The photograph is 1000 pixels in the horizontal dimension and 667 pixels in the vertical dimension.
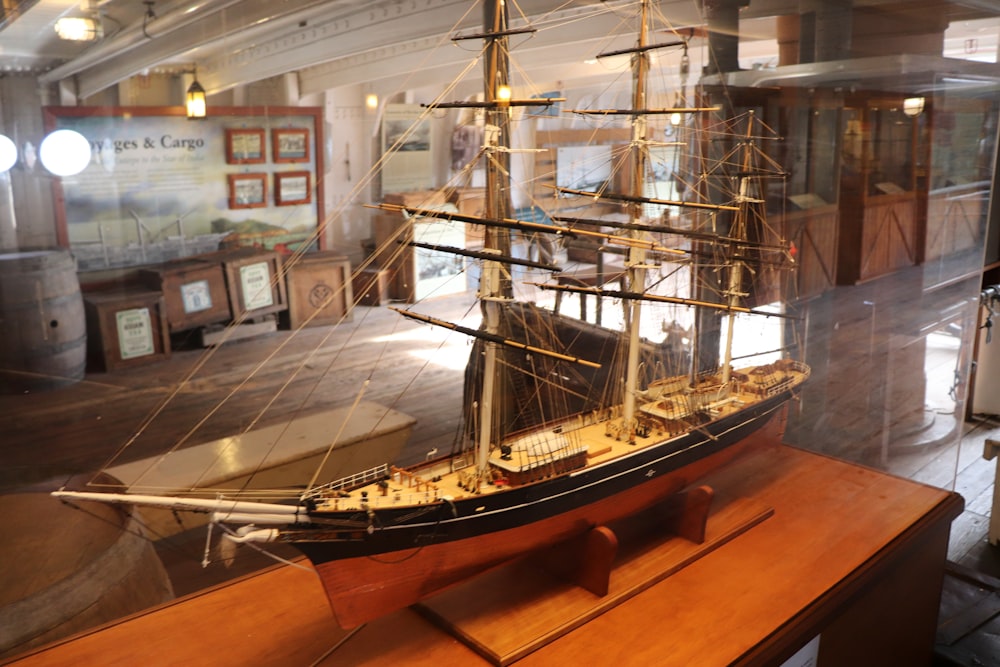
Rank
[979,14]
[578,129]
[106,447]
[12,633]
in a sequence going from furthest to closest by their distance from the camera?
[979,14] < [578,129] < [106,447] < [12,633]

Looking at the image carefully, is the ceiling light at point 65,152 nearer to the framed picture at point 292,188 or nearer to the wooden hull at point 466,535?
the framed picture at point 292,188

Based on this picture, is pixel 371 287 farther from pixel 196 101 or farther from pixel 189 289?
pixel 196 101

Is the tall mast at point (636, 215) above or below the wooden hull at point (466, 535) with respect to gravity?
above

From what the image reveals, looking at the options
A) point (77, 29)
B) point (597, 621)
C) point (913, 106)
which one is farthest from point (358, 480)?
point (913, 106)

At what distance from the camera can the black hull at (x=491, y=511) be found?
69.6 inches

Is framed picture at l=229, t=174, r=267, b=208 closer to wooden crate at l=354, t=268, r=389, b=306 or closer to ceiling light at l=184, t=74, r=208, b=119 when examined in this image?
ceiling light at l=184, t=74, r=208, b=119

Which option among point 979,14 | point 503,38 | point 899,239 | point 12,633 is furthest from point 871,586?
point 12,633

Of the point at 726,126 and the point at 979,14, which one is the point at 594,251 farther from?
the point at 979,14

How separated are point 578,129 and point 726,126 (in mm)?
717

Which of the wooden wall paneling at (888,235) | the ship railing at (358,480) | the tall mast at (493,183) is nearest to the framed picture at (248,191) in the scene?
the tall mast at (493,183)

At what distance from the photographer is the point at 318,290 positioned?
2.12 metres

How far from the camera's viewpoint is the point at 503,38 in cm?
203

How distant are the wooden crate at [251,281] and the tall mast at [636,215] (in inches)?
39.3

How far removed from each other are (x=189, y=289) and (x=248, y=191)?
0.31 meters
